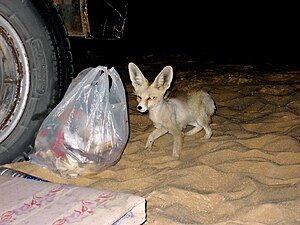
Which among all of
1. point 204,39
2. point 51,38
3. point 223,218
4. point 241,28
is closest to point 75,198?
point 223,218

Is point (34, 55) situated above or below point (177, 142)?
above

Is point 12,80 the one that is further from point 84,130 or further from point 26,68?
point 84,130

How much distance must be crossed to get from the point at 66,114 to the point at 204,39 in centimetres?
702

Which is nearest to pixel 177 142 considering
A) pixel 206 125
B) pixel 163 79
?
pixel 206 125

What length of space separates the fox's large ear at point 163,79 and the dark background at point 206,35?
336cm

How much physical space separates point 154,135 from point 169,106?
0.37 m

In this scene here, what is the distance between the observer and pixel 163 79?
388 centimetres

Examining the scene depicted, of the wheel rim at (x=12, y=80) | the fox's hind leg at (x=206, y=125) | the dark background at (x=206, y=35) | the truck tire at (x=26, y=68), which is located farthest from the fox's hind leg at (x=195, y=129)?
the dark background at (x=206, y=35)

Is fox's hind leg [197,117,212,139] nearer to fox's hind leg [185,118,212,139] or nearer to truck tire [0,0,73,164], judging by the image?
fox's hind leg [185,118,212,139]

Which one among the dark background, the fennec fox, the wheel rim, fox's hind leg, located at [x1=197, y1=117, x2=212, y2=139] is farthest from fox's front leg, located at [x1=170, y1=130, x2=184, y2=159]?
the dark background

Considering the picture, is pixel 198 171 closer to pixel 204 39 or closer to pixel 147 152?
pixel 147 152

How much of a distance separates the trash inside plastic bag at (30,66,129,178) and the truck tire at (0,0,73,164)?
97mm

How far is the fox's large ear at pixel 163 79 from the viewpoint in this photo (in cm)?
382

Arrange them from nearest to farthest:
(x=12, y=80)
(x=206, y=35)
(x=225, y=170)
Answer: (x=12, y=80) < (x=225, y=170) < (x=206, y=35)
